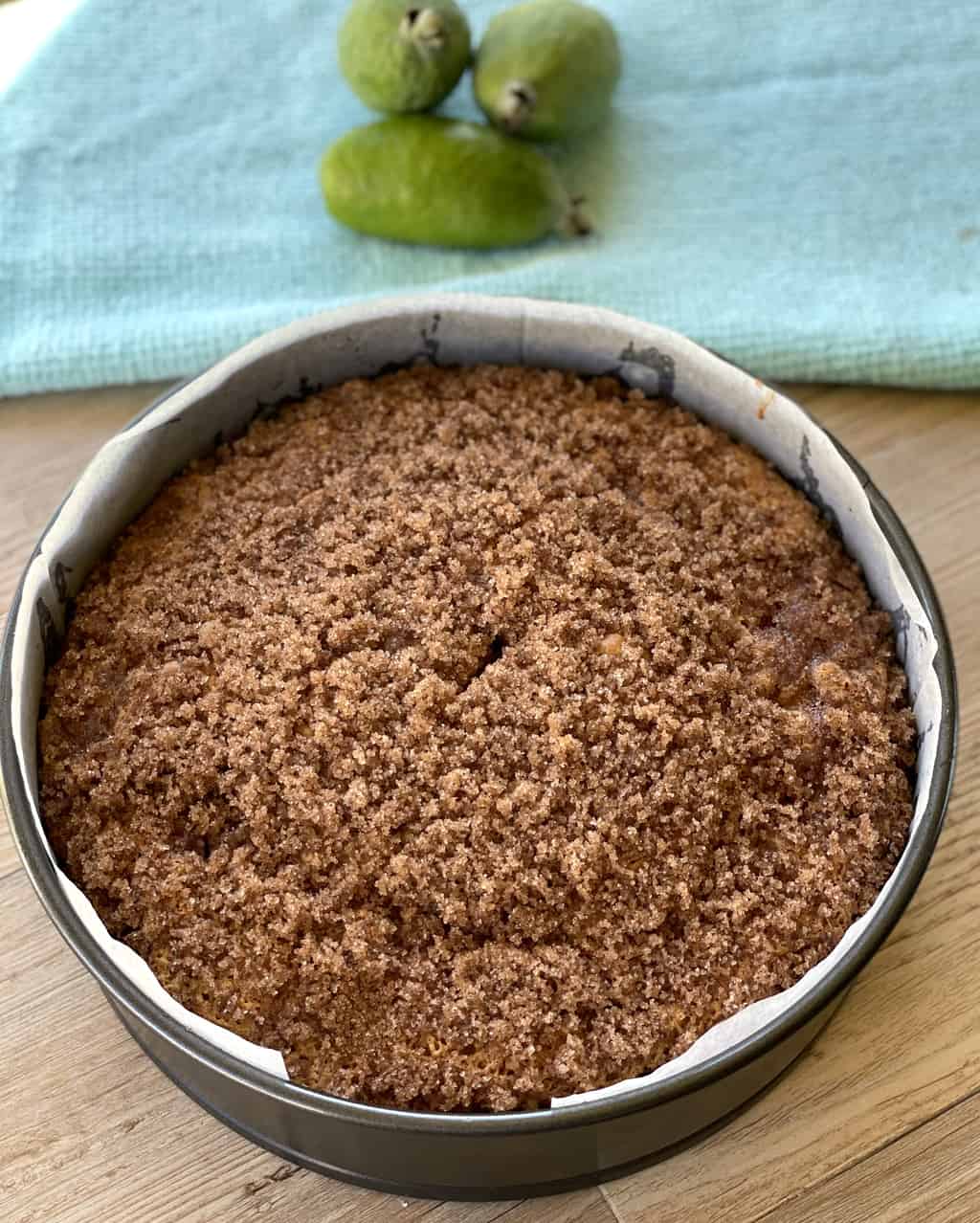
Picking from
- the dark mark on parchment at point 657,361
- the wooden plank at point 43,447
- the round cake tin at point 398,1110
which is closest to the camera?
the round cake tin at point 398,1110

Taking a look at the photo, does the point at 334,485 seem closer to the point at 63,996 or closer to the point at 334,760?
the point at 334,760

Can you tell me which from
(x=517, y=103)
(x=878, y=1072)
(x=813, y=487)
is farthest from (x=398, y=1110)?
(x=517, y=103)

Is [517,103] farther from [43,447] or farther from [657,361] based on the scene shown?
Answer: [43,447]

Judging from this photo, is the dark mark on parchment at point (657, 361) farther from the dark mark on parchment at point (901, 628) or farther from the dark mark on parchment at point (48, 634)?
the dark mark on parchment at point (48, 634)

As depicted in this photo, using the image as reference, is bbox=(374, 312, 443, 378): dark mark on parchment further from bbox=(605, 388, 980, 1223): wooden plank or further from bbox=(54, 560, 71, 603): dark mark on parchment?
bbox=(605, 388, 980, 1223): wooden plank

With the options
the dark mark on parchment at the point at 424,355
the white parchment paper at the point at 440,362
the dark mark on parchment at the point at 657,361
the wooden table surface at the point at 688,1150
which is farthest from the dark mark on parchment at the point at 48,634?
the dark mark on parchment at the point at 657,361

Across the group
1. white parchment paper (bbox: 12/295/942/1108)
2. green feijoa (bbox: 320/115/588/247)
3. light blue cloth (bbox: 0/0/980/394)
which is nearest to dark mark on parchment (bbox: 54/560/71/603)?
white parchment paper (bbox: 12/295/942/1108)
